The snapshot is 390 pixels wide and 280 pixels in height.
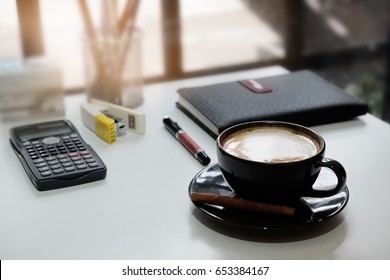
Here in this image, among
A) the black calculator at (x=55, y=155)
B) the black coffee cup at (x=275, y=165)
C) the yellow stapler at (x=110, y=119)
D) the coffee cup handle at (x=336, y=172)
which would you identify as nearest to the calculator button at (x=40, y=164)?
the black calculator at (x=55, y=155)

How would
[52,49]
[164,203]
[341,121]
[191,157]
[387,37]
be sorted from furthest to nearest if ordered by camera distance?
[387,37] < [52,49] < [341,121] < [191,157] < [164,203]

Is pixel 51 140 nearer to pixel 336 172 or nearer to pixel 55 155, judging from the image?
pixel 55 155

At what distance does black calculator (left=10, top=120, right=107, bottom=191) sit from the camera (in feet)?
2.65

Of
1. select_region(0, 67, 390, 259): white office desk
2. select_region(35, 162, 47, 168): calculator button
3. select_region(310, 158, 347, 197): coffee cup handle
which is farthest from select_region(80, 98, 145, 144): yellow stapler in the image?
select_region(310, 158, 347, 197): coffee cup handle

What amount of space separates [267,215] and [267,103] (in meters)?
0.31

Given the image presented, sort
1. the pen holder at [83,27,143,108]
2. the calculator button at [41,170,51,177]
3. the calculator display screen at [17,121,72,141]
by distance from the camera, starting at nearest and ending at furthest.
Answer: the calculator button at [41,170,51,177] < the calculator display screen at [17,121,72,141] < the pen holder at [83,27,143,108]

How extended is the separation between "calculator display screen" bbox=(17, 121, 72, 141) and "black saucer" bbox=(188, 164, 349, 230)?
9.5 inches

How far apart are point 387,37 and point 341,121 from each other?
1.27 m

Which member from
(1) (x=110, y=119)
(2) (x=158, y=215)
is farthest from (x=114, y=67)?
(2) (x=158, y=215)

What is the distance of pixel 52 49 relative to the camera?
1.82 m

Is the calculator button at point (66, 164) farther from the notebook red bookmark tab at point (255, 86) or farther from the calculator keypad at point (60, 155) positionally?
the notebook red bookmark tab at point (255, 86)

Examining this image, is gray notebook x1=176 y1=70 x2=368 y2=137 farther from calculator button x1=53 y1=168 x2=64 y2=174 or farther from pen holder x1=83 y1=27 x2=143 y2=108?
calculator button x1=53 y1=168 x2=64 y2=174
